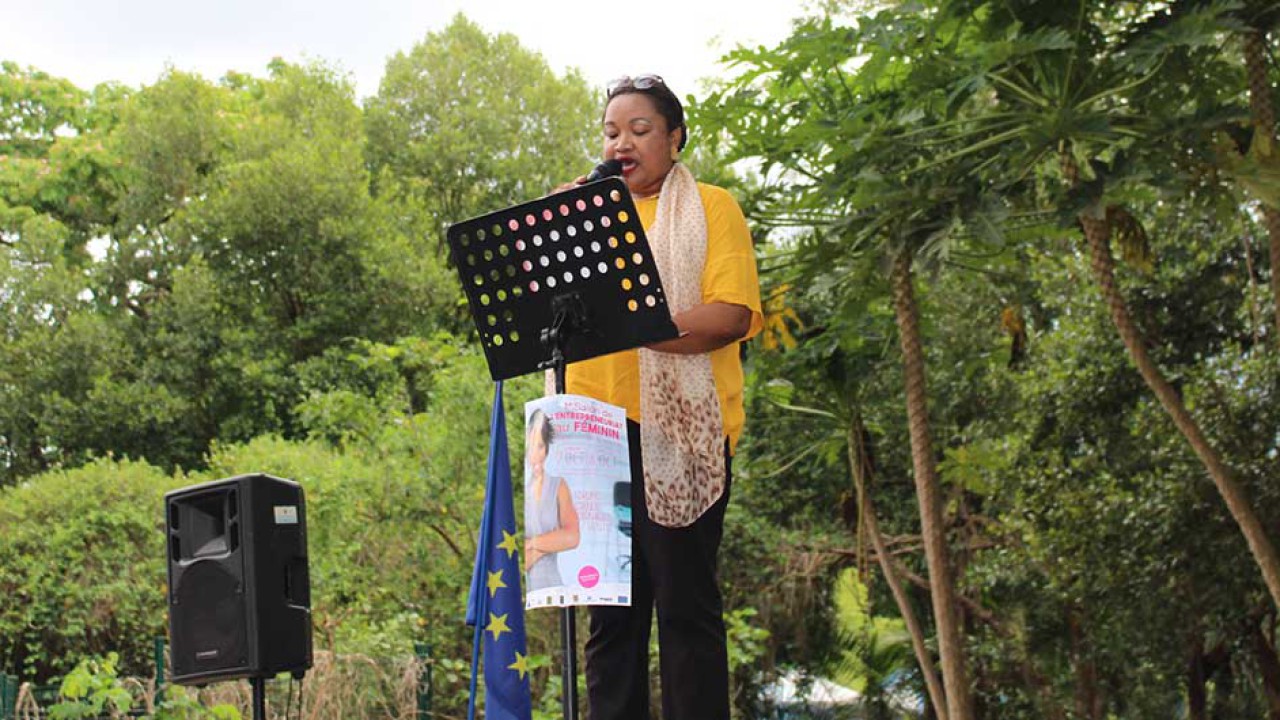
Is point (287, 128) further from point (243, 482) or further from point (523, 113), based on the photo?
point (243, 482)

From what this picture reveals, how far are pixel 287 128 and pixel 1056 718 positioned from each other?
40.3 feet

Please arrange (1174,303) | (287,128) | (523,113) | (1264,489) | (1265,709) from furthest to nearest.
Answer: (523,113) → (287,128) → (1265,709) → (1174,303) → (1264,489)

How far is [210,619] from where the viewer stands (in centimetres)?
316

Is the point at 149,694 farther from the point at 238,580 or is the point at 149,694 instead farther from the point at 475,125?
the point at 475,125

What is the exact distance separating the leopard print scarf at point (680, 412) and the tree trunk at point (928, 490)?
3343 millimetres

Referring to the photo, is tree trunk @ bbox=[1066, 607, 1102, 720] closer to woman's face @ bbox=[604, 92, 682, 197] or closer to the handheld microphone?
woman's face @ bbox=[604, 92, 682, 197]

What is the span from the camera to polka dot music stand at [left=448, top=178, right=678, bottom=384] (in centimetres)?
224

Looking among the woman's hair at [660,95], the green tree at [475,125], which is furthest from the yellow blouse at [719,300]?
the green tree at [475,125]

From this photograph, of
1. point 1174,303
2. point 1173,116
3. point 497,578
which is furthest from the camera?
point 1174,303

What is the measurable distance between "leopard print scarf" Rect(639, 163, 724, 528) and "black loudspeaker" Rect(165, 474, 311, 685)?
1.07 meters

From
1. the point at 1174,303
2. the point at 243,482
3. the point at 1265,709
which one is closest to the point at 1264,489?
the point at 1174,303

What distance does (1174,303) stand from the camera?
8.95 m

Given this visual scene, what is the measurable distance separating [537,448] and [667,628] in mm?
524

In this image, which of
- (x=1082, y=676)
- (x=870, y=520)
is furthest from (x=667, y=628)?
(x=1082, y=676)
